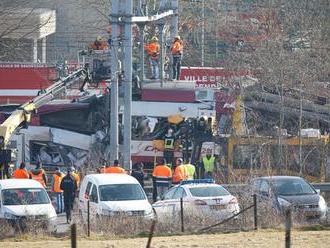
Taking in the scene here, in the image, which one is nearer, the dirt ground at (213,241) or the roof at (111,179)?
the dirt ground at (213,241)

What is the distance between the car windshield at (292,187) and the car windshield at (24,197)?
5.81m

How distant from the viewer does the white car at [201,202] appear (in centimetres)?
2573

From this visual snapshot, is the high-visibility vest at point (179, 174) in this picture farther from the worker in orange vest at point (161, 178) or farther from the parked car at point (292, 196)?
the parked car at point (292, 196)

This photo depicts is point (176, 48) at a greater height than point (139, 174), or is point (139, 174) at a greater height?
point (176, 48)

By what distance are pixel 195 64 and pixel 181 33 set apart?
89.4 inches

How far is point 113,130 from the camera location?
1292 inches

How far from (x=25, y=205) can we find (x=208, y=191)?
170 inches

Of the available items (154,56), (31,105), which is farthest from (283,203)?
(154,56)

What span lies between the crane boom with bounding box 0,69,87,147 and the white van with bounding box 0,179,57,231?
5316 mm

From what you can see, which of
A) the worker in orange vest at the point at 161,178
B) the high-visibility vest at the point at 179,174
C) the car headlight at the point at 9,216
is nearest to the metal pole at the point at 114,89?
the worker in orange vest at the point at 161,178

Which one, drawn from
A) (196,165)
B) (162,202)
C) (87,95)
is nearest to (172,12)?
(87,95)

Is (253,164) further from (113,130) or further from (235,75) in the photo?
(235,75)

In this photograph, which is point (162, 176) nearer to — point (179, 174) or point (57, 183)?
point (179, 174)

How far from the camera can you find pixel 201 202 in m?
26.3
